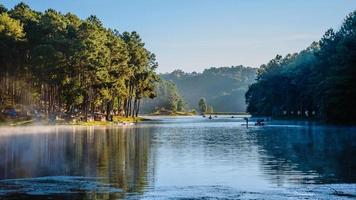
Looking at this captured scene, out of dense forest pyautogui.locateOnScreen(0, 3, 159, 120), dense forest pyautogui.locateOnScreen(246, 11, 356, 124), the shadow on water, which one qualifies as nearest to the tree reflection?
the shadow on water

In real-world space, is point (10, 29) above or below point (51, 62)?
above

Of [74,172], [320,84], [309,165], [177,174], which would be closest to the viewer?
[177,174]

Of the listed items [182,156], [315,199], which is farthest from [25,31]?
[315,199]

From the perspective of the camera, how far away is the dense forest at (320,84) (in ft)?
315

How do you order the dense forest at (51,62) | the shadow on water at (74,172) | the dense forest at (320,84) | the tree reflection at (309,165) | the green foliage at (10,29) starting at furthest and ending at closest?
1. the dense forest at (51,62)
2. the green foliage at (10,29)
3. the dense forest at (320,84)
4. the tree reflection at (309,165)
5. the shadow on water at (74,172)

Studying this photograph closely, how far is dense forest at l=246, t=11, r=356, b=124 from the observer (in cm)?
9600

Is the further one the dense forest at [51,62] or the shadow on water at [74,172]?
the dense forest at [51,62]

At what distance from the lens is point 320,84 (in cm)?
10819

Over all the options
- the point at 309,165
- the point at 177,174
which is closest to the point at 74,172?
the point at 177,174

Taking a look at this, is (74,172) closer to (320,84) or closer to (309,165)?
(309,165)

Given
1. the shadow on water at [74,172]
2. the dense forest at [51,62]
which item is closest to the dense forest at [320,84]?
the dense forest at [51,62]

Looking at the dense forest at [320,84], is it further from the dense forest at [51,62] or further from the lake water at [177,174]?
the lake water at [177,174]

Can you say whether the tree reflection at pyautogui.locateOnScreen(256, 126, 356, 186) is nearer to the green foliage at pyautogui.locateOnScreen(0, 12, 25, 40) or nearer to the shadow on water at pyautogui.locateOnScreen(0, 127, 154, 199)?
the shadow on water at pyautogui.locateOnScreen(0, 127, 154, 199)

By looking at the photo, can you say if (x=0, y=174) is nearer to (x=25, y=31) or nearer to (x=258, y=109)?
(x=25, y=31)
